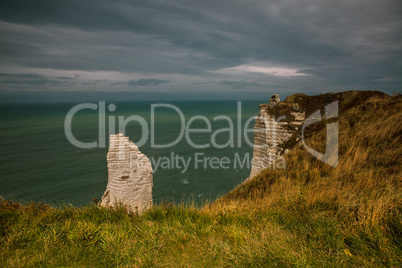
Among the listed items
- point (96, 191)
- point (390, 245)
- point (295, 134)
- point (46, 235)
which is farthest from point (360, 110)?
point (96, 191)

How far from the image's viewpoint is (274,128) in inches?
639

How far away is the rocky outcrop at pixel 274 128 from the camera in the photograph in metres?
15.6

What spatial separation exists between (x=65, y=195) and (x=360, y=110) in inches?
1106

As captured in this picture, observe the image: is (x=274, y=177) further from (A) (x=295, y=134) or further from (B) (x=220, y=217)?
(A) (x=295, y=134)

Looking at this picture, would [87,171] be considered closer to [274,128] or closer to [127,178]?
[127,178]

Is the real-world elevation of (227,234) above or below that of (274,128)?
below

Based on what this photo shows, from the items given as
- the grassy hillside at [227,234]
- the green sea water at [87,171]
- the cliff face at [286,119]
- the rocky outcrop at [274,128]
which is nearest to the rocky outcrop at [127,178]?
the grassy hillside at [227,234]

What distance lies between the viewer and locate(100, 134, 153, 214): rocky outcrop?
9234 millimetres

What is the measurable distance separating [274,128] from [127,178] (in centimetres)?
1189

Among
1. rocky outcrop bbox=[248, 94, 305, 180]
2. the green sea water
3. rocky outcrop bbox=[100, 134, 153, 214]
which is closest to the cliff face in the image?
rocky outcrop bbox=[248, 94, 305, 180]

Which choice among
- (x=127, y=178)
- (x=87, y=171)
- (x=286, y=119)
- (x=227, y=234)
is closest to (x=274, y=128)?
(x=286, y=119)

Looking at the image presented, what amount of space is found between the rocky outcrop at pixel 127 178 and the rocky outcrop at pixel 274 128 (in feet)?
31.5

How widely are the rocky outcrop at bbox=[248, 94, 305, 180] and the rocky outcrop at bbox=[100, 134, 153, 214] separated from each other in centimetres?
959

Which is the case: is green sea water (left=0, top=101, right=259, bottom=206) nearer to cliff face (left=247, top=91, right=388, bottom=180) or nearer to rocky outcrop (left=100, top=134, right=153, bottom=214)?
rocky outcrop (left=100, top=134, right=153, bottom=214)
